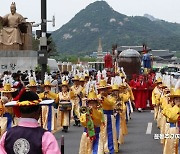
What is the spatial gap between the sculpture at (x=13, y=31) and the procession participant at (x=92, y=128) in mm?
15893

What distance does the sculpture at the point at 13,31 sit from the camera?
24656 mm

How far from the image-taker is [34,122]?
4723mm

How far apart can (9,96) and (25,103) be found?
6055 millimetres

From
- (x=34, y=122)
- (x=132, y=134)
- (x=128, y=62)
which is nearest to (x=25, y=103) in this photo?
(x=34, y=122)

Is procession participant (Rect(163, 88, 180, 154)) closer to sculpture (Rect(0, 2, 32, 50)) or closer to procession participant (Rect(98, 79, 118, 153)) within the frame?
procession participant (Rect(98, 79, 118, 153))

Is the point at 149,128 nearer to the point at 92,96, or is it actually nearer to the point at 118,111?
the point at 118,111

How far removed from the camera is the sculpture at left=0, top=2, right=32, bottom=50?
24.7 meters

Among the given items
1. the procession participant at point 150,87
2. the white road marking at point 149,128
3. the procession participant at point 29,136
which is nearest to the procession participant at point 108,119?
the white road marking at point 149,128

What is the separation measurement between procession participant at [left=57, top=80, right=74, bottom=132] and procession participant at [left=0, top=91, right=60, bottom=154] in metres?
10.4

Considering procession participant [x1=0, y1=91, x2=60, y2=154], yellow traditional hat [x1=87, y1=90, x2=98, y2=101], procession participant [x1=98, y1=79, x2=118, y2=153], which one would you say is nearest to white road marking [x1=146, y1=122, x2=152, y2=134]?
procession participant [x1=98, y1=79, x2=118, y2=153]

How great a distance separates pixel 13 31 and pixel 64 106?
10021 millimetres

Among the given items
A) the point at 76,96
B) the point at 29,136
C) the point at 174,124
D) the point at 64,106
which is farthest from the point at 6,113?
the point at 76,96

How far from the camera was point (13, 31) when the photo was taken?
80.6 feet

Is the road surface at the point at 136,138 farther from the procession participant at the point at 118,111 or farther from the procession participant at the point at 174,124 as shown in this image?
the procession participant at the point at 174,124
